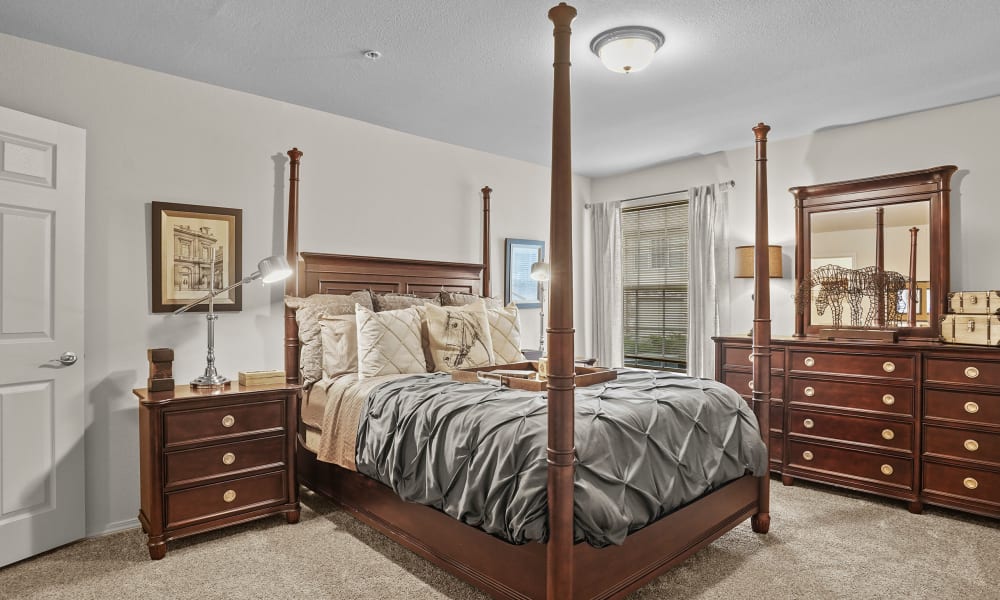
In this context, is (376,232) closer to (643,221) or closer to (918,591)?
(643,221)

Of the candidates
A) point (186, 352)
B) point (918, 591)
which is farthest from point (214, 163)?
point (918, 591)

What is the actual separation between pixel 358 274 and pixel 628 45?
229cm

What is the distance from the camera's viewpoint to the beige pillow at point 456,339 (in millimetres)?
3398

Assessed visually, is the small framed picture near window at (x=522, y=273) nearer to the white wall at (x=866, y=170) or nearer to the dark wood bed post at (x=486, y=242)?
the dark wood bed post at (x=486, y=242)

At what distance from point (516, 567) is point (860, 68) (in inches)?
122

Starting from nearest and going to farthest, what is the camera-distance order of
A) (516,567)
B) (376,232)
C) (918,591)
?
(516,567) → (918,591) → (376,232)

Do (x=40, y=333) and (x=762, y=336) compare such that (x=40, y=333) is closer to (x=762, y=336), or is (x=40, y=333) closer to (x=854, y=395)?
(x=762, y=336)

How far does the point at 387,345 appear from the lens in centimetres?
320

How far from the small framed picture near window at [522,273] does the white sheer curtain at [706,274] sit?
135 cm

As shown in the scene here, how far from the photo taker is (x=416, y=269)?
4266 millimetres

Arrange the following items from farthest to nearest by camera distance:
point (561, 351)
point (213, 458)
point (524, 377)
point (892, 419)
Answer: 1. point (892, 419)
2. point (524, 377)
3. point (213, 458)
4. point (561, 351)

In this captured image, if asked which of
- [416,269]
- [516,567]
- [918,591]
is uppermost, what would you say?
[416,269]

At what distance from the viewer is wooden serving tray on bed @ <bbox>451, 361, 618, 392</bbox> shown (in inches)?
109

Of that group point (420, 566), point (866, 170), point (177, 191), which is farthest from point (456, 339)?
point (866, 170)
